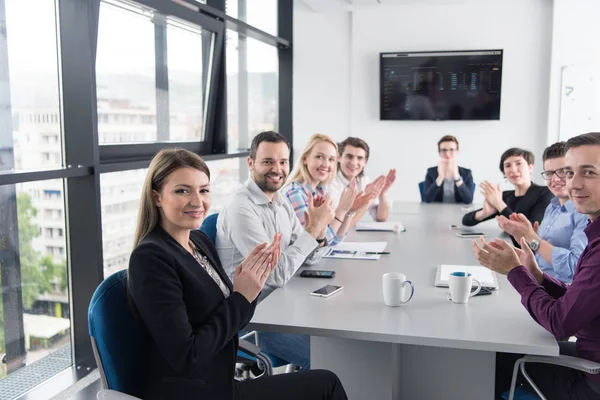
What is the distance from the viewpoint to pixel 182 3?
154 inches

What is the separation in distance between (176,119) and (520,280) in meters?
3.09

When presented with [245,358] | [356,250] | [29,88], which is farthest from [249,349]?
[29,88]

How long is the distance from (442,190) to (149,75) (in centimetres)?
266

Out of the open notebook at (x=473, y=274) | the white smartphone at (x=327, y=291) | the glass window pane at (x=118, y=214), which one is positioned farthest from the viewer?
the glass window pane at (x=118, y=214)

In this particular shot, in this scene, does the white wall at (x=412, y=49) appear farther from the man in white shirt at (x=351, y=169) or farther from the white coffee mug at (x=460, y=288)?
the white coffee mug at (x=460, y=288)

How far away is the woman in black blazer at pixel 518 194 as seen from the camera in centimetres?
359

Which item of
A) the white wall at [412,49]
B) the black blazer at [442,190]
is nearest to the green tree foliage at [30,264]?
the black blazer at [442,190]

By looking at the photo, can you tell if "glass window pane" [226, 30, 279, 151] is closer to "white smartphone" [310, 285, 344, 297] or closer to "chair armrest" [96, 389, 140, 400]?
"white smartphone" [310, 285, 344, 297]

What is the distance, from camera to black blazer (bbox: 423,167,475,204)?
5.07 meters

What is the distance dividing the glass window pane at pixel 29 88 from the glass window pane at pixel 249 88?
2405 millimetres

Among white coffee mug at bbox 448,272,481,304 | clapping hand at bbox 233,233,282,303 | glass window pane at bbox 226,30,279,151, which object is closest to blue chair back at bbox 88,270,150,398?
clapping hand at bbox 233,233,282,303

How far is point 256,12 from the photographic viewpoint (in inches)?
226

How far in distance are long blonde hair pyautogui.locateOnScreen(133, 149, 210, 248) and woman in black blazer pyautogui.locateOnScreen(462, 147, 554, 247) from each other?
2.35 metres

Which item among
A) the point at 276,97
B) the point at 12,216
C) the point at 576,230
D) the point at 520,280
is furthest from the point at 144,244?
the point at 276,97
